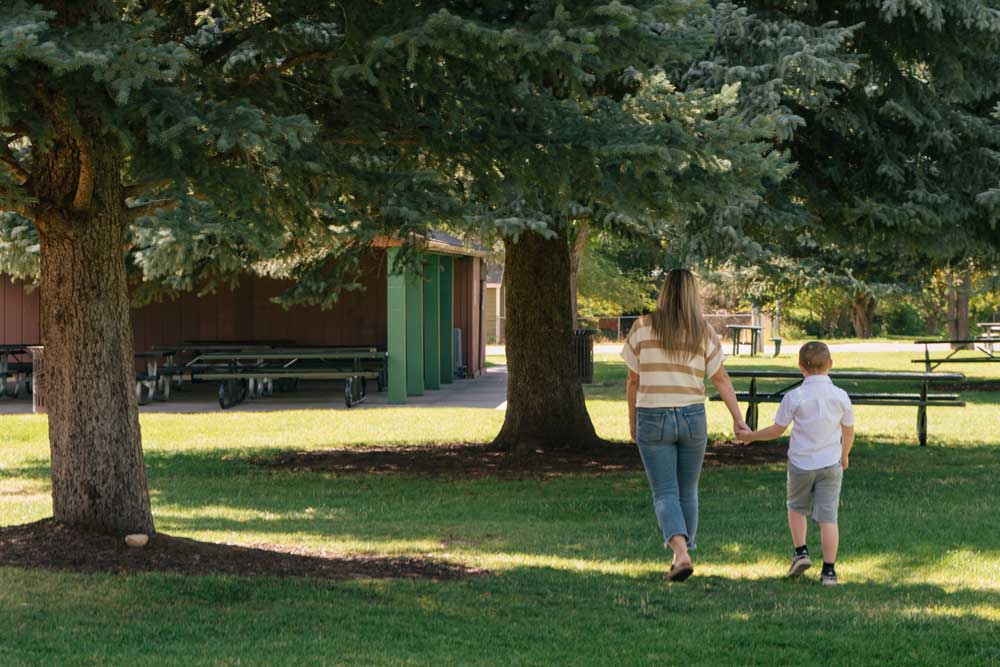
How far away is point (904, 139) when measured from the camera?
13.6 m

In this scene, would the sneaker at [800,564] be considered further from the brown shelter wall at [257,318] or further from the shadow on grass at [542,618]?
the brown shelter wall at [257,318]

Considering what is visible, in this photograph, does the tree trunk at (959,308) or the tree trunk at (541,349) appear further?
Result: the tree trunk at (959,308)

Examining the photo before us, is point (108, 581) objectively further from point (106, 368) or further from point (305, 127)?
point (305, 127)

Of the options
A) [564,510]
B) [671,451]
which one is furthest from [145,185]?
[564,510]

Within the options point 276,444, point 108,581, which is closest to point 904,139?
point 276,444

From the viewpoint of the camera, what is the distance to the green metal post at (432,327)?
25.9 m

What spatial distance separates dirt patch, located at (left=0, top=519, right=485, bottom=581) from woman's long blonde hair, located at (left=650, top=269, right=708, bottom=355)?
1920 mm

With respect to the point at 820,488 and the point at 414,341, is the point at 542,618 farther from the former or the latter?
the point at 414,341

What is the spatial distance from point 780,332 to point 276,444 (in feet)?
146

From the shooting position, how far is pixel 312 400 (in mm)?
23875

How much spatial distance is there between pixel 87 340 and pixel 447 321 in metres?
20.3

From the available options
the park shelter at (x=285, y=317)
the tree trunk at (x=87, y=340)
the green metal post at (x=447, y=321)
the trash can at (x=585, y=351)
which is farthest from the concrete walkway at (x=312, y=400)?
the tree trunk at (x=87, y=340)

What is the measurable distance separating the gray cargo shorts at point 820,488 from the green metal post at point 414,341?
639 inches

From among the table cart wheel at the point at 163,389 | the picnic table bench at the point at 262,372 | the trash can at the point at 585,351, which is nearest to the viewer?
the picnic table bench at the point at 262,372
